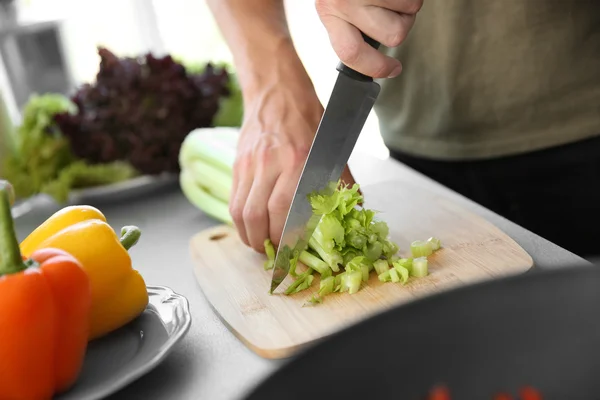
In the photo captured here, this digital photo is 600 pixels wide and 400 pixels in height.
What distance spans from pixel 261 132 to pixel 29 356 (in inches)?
23.7

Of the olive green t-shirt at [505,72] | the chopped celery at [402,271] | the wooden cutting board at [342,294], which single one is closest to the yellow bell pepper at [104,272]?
the wooden cutting board at [342,294]

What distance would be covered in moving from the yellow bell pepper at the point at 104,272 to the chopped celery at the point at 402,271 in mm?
350

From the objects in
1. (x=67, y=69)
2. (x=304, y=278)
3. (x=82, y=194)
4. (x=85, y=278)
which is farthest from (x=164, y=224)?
(x=67, y=69)

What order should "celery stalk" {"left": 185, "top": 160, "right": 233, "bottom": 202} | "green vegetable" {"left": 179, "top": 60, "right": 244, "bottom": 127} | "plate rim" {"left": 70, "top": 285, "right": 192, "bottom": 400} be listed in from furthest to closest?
"green vegetable" {"left": 179, "top": 60, "right": 244, "bottom": 127}, "celery stalk" {"left": 185, "top": 160, "right": 233, "bottom": 202}, "plate rim" {"left": 70, "top": 285, "right": 192, "bottom": 400}

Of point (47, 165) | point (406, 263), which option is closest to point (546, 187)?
point (406, 263)

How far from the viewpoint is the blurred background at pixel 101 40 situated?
6.07 ft

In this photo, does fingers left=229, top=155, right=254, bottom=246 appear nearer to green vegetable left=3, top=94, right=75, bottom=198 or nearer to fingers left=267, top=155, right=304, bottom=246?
fingers left=267, top=155, right=304, bottom=246

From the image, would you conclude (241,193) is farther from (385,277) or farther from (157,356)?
(157,356)

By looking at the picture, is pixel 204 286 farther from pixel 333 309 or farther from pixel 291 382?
pixel 291 382

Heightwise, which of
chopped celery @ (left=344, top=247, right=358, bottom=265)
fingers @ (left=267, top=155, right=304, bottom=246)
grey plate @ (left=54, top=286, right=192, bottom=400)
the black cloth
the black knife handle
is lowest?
the black cloth

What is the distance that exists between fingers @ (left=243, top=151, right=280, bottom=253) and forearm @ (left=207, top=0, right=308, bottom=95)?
0.20m

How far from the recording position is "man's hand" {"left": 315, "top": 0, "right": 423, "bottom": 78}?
102cm

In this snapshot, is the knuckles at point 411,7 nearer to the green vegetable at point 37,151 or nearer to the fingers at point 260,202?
the fingers at point 260,202

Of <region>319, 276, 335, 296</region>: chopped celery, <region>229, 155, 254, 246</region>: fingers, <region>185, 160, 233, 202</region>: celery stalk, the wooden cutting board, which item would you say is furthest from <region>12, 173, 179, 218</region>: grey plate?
<region>319, 276, 335, 296</region>: chopped celery
